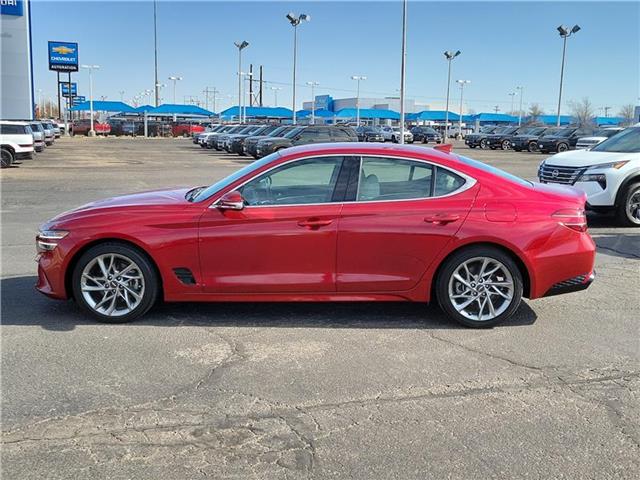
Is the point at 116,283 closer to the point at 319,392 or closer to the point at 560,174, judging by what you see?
the point at 319,392

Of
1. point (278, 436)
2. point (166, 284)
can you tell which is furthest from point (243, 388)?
point (166, 284)

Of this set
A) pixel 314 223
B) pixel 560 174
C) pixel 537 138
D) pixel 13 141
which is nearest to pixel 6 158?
pixel 13 141

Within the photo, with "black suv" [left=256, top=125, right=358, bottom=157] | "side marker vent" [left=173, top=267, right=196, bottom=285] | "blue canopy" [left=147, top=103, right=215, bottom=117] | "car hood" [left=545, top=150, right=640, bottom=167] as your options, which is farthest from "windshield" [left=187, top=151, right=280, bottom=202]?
"blue canopy" [left=147, top=103, right=215, bottom=117]

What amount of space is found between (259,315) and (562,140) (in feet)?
129

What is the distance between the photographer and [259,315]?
A: 5707mm

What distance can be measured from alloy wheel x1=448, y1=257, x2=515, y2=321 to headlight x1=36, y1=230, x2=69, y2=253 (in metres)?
3.38

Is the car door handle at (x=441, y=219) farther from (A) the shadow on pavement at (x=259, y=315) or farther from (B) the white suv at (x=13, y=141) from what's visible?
(B) the white suv at (x=13, y=141)

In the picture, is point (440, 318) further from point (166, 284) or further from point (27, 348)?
point (27, 348)

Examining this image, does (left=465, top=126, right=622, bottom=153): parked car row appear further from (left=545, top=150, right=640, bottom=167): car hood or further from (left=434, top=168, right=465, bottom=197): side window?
(left=434, top=168, right=465, bottom=197): side window

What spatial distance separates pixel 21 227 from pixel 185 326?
6.73 metres

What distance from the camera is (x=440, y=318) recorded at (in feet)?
18.7

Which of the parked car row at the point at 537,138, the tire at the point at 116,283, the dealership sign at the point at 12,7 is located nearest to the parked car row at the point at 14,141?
the tire at the point at 116,283

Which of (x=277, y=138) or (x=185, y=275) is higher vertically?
(x=277, y=138)

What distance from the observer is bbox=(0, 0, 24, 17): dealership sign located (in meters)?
41.6
